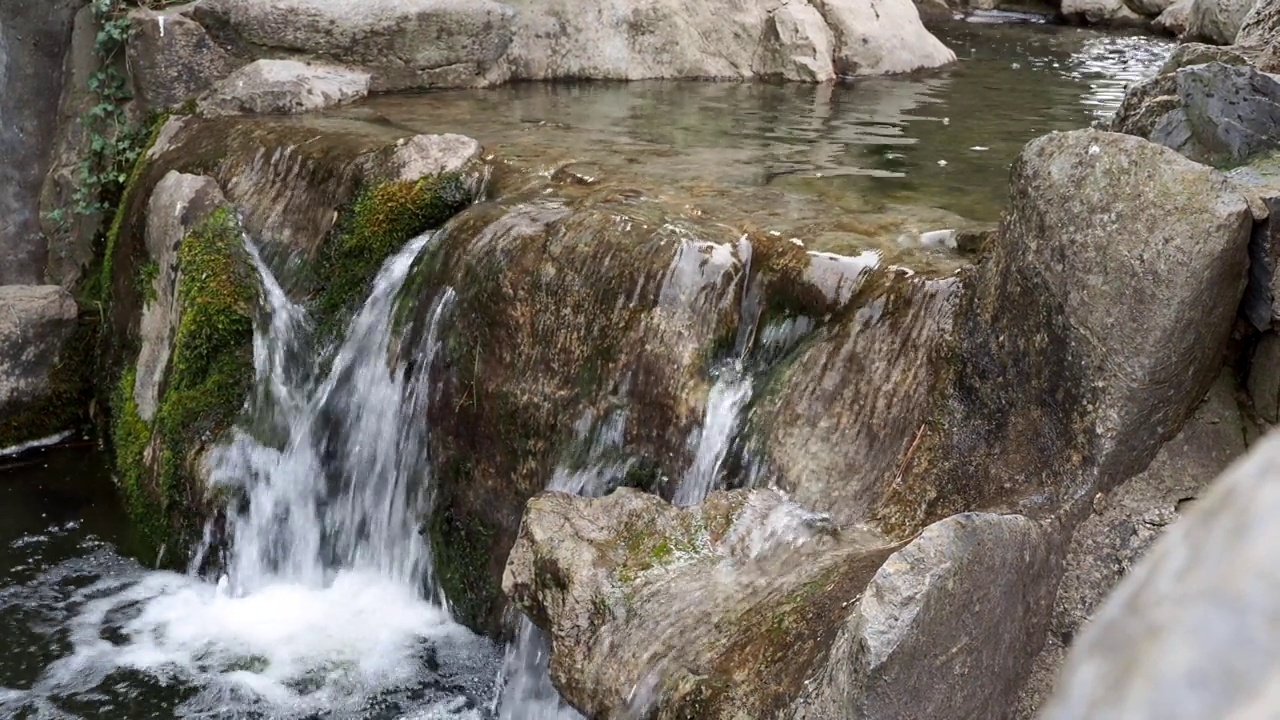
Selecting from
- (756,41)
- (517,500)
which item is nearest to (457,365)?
(517,500)

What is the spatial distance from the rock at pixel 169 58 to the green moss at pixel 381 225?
8.35 feet

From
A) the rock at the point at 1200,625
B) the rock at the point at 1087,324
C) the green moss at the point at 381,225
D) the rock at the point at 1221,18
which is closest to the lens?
the rock at the point at 1200,625

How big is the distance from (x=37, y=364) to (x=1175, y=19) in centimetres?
1469

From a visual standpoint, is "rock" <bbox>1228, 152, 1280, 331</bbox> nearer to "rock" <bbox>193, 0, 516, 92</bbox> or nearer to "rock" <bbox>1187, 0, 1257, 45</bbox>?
"rock" <bbox>193, 0, 516, 92</bbox>

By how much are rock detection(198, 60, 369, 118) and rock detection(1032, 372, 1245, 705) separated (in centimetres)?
595

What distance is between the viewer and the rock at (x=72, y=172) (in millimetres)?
7906

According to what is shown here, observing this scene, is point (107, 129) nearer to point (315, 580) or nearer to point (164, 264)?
point (164, 264)

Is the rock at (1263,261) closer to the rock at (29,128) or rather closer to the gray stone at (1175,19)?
the rock at (29,128)

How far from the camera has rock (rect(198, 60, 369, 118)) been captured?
297 inches

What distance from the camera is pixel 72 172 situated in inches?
311

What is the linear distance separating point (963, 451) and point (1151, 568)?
3.12 meters

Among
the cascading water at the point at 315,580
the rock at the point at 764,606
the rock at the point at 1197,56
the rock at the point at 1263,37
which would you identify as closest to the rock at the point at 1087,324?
the rock at the point at 764,606

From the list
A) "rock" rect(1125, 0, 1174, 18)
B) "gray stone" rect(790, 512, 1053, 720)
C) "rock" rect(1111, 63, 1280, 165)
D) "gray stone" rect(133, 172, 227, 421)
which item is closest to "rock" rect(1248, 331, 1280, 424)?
"rock" rect(1111, 63, 1280, 165)

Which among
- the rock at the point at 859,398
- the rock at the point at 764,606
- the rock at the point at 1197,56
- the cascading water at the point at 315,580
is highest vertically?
the rock at the point at 1197,56
